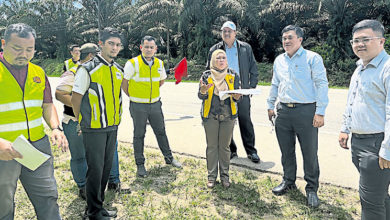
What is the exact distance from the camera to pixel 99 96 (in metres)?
3.04

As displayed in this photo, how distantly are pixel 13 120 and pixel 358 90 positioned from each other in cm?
277

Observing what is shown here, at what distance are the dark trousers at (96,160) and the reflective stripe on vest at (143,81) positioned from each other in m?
1.33

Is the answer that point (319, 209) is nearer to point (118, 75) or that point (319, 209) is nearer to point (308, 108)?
point (308, 108)

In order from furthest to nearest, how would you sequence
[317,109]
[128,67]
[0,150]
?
[128,67] → [317,109] → [0,150]

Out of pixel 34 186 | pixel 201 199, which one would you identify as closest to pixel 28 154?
pixel 34 186

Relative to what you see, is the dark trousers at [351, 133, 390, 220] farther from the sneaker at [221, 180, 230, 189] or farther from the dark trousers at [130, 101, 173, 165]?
the dark trousers at [130, 101, 173, 165]

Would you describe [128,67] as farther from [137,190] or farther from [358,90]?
[358,90]

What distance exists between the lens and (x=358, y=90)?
259 cm

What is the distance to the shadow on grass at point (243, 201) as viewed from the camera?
11.3 feet

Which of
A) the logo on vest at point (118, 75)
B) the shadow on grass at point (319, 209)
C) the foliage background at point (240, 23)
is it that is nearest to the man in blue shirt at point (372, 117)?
the shadow on grass at point (319, 209)

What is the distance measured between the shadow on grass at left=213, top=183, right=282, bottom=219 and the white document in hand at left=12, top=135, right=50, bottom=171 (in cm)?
201

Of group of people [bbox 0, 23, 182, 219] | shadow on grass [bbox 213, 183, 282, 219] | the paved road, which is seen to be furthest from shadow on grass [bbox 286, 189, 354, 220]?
group of people [bbox 0, 23, 182, 219]

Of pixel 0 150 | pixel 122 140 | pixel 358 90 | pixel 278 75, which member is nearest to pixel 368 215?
pixel 358 90

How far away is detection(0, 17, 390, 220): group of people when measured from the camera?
2326 millimetres
